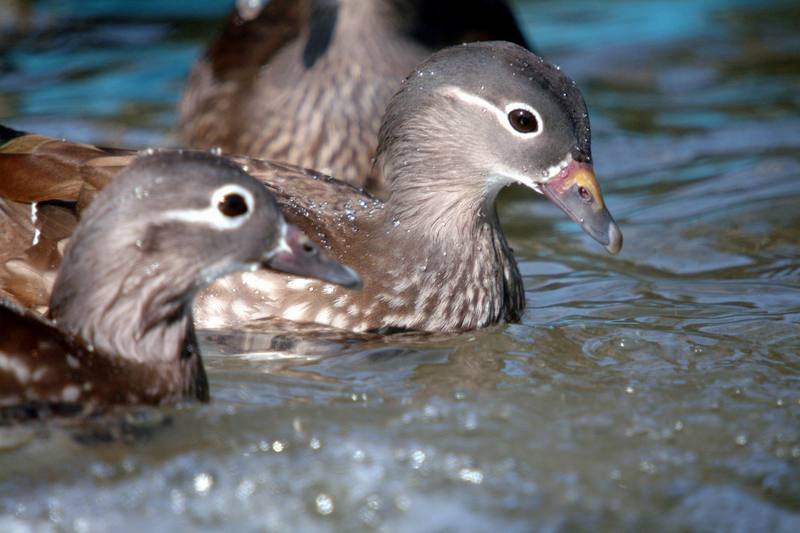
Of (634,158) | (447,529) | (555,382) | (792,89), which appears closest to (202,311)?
(555,382)

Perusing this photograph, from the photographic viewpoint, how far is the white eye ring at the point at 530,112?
19.6 ft

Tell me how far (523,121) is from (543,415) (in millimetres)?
1448

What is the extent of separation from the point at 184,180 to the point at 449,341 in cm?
165

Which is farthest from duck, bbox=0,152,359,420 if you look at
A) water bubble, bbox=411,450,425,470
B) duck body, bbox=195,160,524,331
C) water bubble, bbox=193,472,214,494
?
duck body, bbox=195,160,524,331

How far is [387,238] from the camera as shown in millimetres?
6238

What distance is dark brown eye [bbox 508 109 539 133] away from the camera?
600 cm

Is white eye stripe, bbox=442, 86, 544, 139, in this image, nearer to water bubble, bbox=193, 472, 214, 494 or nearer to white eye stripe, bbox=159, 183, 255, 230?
white eye stripe, bbox=159, 183, 255, 230

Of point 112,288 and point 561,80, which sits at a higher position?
point 561,80

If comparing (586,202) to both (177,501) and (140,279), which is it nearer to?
(140,279)

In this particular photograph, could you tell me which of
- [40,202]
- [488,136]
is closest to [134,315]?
[40,202]

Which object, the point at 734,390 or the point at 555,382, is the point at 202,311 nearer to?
the point at 555,382

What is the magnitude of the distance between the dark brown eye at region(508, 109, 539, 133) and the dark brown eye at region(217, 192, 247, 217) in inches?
60.6

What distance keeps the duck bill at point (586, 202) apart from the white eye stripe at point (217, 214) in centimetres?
162

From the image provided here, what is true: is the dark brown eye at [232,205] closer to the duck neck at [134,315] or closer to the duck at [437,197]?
the duck neck at [134,315]
